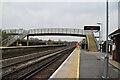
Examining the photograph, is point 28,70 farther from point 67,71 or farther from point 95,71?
point 95,71

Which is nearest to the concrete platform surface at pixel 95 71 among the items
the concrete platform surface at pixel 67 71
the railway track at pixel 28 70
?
the concrete platform surface at pixel 67 71

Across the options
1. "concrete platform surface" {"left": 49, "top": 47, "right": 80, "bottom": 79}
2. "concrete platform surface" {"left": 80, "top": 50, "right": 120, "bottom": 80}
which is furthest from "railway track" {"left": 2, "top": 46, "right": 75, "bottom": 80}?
"concrete platform surface" {"left": 80, "top": 50, "right": 120, "bottom": 80}

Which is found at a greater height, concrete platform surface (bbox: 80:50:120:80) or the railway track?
concrete platform surface (bbox: 80:50:120:80)

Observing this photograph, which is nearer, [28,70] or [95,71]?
[95,71]

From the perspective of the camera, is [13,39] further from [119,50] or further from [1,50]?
[119,50]

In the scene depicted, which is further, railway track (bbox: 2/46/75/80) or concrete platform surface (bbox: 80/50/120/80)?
railway track (bbox: 2/46/75/80)

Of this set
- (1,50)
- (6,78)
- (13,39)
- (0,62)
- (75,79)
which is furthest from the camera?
(13,39)

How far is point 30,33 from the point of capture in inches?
2376

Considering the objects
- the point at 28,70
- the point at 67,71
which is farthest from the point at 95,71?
the point at 28,70

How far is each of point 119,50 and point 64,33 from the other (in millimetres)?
40152

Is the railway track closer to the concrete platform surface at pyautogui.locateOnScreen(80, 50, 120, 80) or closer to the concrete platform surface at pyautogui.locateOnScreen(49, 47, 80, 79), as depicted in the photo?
the concrete platform surface at pyautogui.locateOnScreen(49, 47, 80, 79)

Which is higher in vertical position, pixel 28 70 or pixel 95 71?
pixel 95 71

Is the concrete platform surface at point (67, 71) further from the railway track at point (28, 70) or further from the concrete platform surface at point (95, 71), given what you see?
the railway track at point (28, 70)

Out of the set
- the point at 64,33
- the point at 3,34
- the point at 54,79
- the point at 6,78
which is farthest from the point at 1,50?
the point at 3,34
